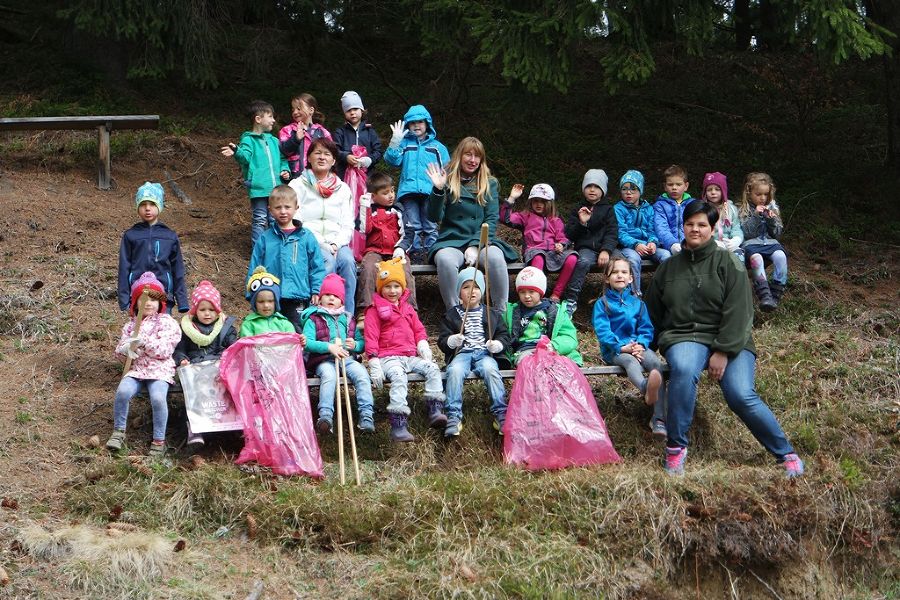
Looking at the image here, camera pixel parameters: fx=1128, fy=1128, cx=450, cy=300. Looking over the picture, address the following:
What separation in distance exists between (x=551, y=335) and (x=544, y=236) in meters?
1.64

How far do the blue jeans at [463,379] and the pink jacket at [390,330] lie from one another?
1.16 feet

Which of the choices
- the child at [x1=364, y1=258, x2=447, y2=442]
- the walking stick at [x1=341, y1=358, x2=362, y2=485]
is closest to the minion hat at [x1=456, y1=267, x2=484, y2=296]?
the child at [x1=364, y1=258, x2=447, y2=442]

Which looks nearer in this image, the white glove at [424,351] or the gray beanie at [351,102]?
the white glove at [424,351]

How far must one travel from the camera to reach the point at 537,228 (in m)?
9.57

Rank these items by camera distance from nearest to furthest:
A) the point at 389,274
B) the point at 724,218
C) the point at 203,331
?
the point at 203,331 < the point at 389,274 < the point at 724,218

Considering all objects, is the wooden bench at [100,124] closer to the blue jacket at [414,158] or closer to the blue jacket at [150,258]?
the blue jacket at [414,158]

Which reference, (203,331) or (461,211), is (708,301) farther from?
(203,331)

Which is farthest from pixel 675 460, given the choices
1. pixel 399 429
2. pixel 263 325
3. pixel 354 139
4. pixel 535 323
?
pixel 354 139

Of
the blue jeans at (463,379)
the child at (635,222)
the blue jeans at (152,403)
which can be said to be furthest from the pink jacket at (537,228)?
the blue jeans at (152,403)

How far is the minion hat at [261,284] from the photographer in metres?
7.88

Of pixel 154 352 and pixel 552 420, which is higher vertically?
pixel 154 352

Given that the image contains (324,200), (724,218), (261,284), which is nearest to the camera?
(261,284)

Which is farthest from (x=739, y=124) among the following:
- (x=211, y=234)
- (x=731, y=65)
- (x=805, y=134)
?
(x=211, y=234)

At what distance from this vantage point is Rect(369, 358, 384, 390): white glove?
25.3ft
